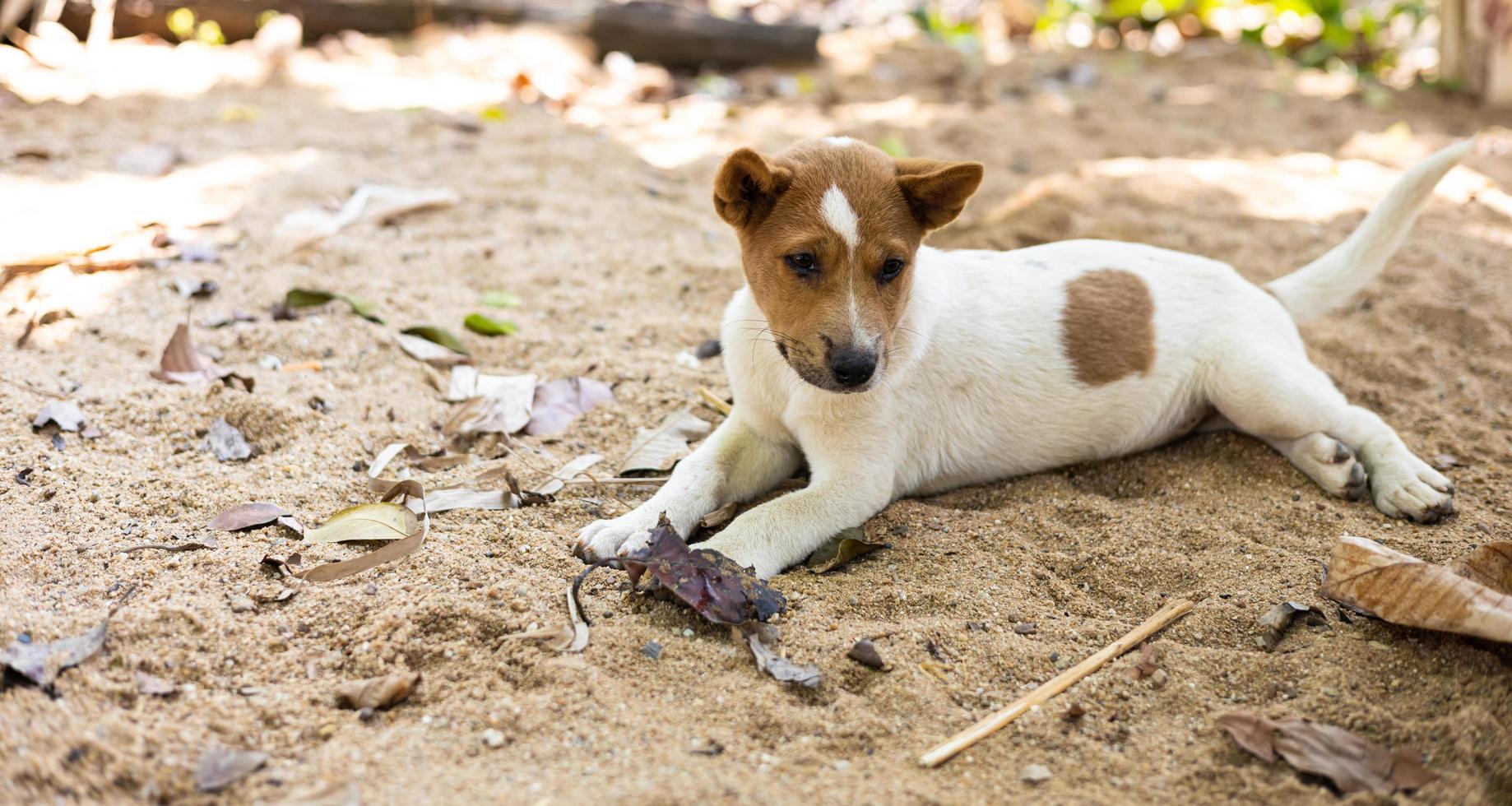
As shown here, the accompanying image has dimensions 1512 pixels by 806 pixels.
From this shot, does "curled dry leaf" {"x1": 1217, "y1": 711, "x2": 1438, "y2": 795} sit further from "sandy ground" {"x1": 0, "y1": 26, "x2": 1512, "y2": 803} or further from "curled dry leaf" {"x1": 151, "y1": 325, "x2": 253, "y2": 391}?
"curled dry leaf" {"x1": 151, "y1": 325, "x2": 253, "y2": 391}

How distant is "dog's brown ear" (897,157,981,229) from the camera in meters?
3.80

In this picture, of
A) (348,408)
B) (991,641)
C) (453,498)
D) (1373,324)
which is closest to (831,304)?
(991,641)

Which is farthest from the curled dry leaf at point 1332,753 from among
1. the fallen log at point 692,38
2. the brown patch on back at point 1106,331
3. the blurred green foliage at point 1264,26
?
the blurred green foliage at point 1264,26

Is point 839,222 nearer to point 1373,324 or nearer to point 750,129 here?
point 1373,324

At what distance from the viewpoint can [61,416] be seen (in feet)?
13.7

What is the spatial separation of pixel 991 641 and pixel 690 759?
3.55 feet

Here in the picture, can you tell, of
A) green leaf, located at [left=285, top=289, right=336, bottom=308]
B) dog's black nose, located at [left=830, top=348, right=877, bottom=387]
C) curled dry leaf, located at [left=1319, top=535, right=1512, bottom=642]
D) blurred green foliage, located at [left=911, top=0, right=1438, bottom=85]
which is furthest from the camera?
blurred green foliage, located at [left=911, top=0, right=1438, bottom=85]

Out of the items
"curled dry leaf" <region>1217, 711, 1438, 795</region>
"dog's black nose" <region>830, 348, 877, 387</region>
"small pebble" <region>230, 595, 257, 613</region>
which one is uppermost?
"dog's black nose" <region>830, 348, 877, 387</region>

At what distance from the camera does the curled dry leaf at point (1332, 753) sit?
8.90 feet

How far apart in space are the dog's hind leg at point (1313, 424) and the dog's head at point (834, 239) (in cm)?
153

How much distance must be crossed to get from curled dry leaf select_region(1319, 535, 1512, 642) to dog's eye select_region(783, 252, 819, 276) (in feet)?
6.26

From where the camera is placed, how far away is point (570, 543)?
3.85 metres

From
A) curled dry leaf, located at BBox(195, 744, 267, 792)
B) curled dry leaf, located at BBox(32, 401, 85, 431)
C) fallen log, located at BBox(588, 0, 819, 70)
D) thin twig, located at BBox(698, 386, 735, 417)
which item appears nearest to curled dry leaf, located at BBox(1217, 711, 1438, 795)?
curled dry leaf, located at BBox(195, 744, 267, 792)

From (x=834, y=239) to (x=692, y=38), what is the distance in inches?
273
